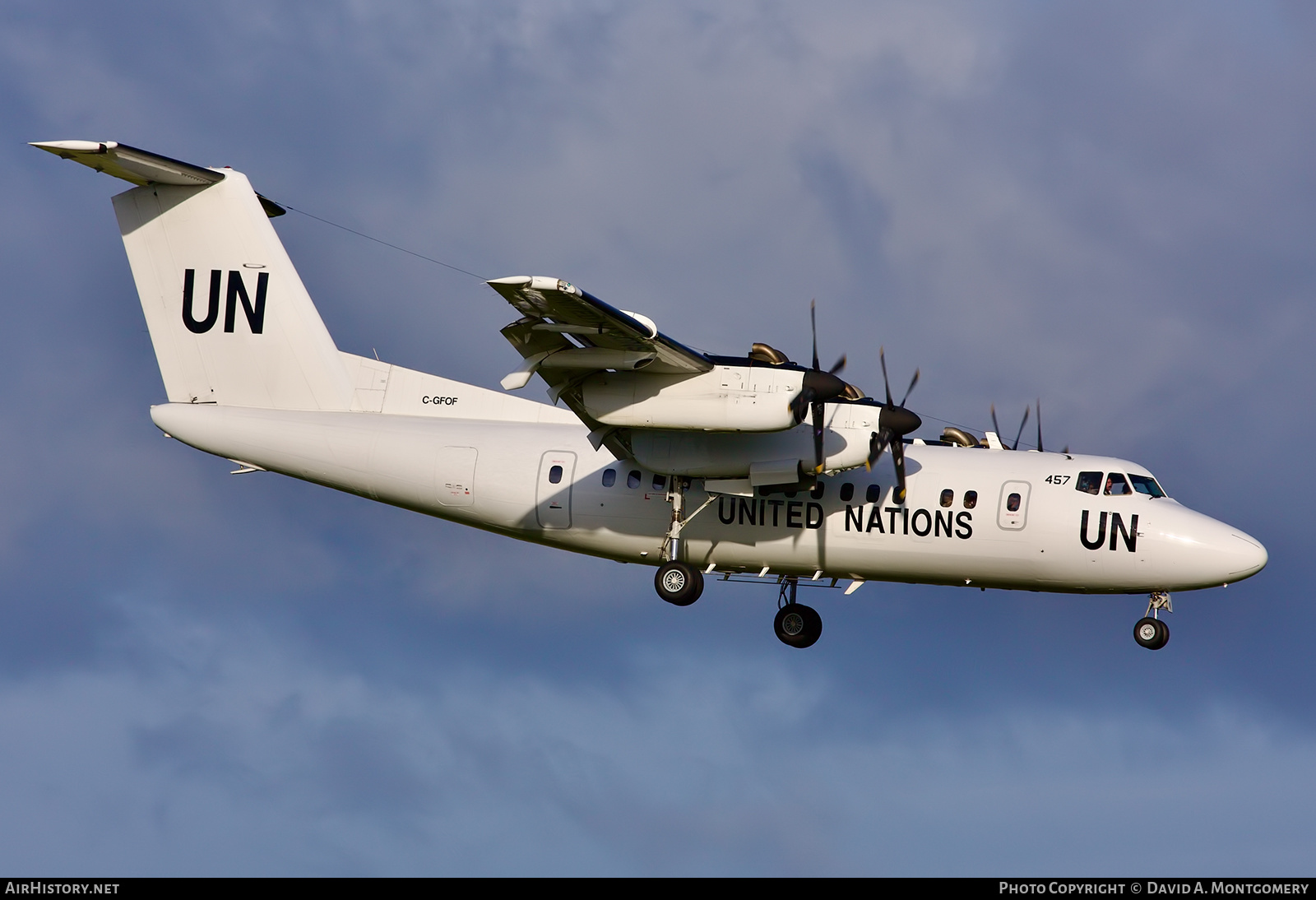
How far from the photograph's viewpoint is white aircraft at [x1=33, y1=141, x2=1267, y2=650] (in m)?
23.8

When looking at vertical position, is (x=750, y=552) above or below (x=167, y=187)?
below

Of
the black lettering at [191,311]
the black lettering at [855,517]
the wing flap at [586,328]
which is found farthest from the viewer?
the black lettering at [191,311]

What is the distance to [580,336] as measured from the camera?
23094 millimetres

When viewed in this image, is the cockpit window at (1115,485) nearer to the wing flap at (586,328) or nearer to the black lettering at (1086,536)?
the black lettering at (1086,536)

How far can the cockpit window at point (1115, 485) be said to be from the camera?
2472cm

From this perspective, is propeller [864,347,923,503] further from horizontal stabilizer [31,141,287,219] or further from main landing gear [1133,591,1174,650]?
horizontal stabilizer [31,141,287,219]

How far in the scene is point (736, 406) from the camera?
23.5 metres

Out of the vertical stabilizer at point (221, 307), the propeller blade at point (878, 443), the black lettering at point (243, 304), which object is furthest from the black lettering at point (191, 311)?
the propeller blade at point (878, 443)

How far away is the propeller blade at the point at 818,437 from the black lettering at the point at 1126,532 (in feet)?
15.8

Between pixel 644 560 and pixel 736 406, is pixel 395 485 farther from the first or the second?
pixel 736 406

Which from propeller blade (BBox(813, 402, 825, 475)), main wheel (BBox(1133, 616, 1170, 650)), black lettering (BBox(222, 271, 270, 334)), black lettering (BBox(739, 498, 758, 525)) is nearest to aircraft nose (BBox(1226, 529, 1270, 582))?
main wheel (BBox(1133, 616, 1170, 650))

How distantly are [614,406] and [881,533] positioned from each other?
5.05 m

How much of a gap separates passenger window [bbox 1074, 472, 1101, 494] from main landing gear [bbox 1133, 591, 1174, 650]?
1.94m
